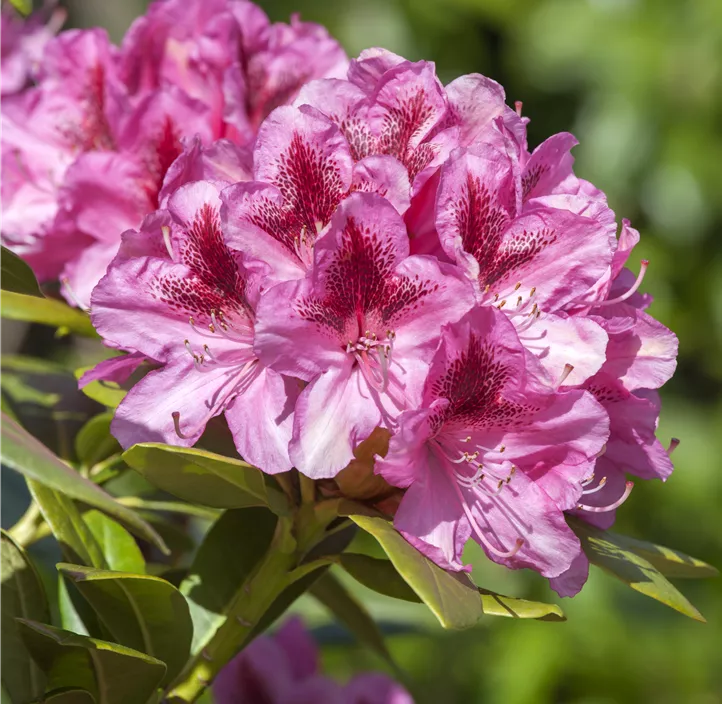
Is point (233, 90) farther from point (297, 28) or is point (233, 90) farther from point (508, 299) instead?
point (508, 299)

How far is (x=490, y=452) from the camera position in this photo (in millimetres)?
684

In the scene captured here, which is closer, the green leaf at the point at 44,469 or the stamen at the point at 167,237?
the green leaf at the point at 44,469

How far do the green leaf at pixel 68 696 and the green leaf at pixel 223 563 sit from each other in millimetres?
105

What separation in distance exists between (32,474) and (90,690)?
25 cm

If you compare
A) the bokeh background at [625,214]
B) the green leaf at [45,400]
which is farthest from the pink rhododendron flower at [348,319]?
the bokeh background at [625,214]

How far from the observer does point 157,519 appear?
1.04 m

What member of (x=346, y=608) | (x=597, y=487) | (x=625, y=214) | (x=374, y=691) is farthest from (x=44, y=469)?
(x=625, y=214)

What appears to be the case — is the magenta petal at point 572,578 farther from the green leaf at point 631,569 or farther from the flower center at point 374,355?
the flower center at point 374,355

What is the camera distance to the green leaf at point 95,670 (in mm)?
708

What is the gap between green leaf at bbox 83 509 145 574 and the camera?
832 mm

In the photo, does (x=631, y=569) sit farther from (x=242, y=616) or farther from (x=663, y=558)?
(x=242, y=616)

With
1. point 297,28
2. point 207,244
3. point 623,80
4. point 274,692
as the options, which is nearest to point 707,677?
point 623,80

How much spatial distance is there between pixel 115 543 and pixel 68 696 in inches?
5.6

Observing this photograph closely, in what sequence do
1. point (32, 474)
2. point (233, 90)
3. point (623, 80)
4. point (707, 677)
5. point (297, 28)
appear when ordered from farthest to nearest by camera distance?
1. point (623, 80)
2. point (707, 677)
3. point (297, 28)
4. point (233, 90)
5. point (32, 474)
